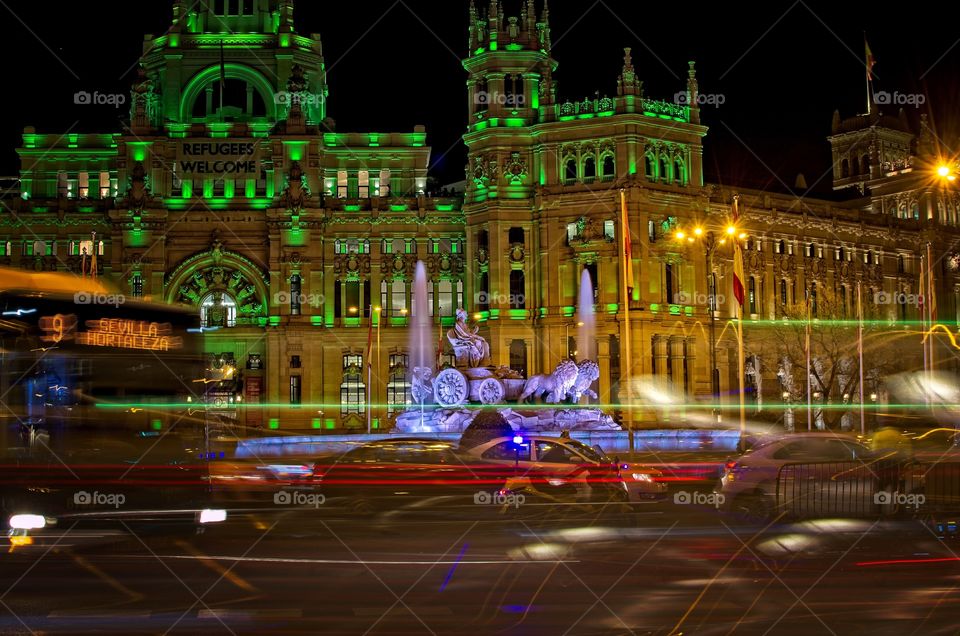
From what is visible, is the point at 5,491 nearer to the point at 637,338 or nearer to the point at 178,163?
the point at 637,338

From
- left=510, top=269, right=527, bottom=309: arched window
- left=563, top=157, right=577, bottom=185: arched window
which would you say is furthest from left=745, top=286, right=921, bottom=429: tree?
left=563, top=157, right=577, bottom=185: arched window

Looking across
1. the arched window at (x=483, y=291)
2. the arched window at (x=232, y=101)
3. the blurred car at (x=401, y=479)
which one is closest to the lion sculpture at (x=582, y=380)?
the arched window at (x=483, y=291)

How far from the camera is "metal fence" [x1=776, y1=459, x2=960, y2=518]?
853 inches

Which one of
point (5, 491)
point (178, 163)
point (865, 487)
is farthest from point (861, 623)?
point (178, 163)

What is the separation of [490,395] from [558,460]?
28467mm

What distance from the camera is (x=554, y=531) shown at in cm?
2247

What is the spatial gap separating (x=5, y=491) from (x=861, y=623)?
12445 mm

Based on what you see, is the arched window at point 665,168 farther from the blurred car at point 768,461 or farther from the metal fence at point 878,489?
the metal fence at point 878,489

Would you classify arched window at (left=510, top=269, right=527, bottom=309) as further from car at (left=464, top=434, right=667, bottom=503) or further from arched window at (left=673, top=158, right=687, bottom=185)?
car at (left=464, top=434, right=667, bottom=503)

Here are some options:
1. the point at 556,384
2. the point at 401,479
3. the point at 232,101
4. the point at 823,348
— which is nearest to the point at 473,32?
the point at 232,101

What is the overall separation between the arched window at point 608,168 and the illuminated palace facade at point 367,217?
10cm

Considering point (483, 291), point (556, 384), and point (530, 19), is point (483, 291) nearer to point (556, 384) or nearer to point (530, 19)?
point (530, 19)

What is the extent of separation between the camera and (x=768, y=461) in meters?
24.6

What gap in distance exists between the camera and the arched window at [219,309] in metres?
82.9
